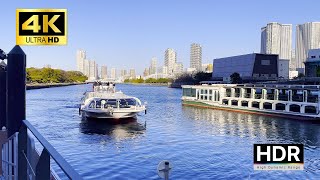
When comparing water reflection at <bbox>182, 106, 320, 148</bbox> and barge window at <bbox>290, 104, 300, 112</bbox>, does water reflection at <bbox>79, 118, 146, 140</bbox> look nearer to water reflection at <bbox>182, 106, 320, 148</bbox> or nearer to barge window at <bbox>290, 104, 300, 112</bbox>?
water reflection at <bbox>182, 106, 320, 148</bbox>

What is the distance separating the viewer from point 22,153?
469cm

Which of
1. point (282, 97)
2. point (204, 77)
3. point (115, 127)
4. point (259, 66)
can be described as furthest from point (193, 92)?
point (204, 77)

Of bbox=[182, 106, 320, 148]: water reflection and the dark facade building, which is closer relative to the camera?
bbox=[182, 106, 320, 148]: water reflection

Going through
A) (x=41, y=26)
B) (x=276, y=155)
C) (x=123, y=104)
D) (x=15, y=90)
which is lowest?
(x=123, y=104)

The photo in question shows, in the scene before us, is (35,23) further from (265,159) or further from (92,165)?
(92,165)

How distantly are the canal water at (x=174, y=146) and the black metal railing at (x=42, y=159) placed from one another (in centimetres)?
1264

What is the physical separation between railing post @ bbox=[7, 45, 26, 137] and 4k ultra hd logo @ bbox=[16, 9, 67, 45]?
34.0 inches

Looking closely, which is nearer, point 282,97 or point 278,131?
point 278,131

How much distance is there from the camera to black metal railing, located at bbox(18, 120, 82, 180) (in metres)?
2.25

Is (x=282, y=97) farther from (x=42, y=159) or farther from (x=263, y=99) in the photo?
(x=42, y=159)

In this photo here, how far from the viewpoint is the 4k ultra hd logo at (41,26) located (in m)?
7.01

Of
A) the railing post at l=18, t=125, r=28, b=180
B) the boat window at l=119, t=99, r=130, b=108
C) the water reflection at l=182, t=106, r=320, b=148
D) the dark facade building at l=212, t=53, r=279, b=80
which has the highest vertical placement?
the dark facade building at l=212, t=53, r=279, b=80

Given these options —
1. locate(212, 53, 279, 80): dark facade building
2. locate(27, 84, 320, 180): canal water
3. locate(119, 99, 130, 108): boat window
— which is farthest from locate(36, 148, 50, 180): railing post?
locate(212, 53, 279, 80): dark facade building

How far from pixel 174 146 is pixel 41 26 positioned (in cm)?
1944
